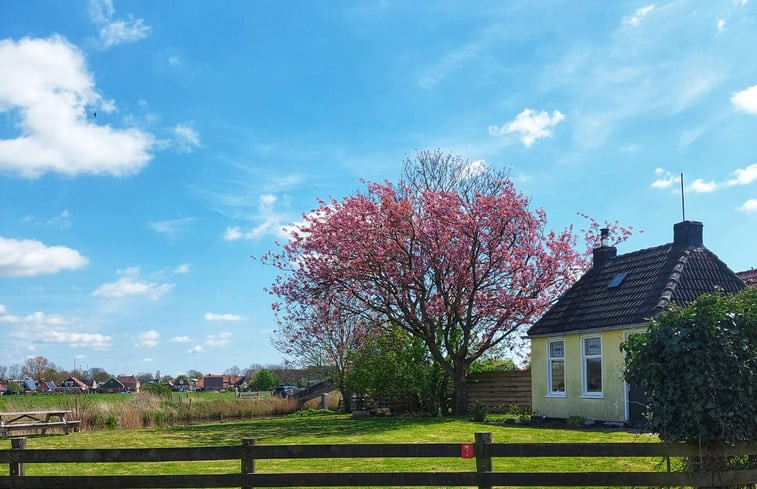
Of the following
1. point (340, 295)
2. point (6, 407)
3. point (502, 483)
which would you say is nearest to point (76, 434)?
point (6, 407)

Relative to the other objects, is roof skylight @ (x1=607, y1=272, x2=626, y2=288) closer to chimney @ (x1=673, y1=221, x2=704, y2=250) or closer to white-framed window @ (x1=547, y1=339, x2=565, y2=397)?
chimney @ (x1=673, y1=221, x2=704, y2=250)

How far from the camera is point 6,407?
26.1 metres

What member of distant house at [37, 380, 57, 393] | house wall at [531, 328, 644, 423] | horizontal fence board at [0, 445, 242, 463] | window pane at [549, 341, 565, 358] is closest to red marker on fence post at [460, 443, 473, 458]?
horizontal fence board at [0, 445, 242, 463]

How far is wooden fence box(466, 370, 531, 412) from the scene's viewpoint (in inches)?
1027

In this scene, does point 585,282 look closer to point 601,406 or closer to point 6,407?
point 601,406

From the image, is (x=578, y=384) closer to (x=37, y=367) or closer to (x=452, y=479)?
(x=452, y=479)

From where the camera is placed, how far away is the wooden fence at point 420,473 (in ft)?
22.5

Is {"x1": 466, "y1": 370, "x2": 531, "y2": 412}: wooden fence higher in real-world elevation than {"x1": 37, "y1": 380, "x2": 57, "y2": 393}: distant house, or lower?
higher

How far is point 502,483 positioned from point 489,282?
1909cm

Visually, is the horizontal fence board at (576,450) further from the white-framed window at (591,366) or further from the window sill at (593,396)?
the white-framed window at (591,366)

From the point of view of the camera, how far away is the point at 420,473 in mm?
7004

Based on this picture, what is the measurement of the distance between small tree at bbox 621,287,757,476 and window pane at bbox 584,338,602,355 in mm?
12572

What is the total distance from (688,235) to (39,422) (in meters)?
20.4

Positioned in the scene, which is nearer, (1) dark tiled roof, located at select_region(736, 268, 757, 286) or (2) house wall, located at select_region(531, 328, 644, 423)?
(2) house wall, located at select_region(531, 328, 644, 423)
